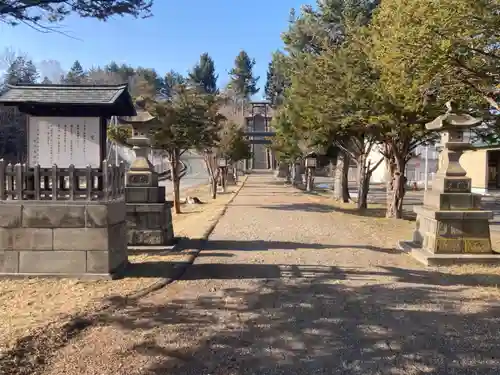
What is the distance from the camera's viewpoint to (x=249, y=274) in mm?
7078

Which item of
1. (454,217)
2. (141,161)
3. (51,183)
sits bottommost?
(454,217)

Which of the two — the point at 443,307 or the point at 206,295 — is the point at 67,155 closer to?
the point at 206,295

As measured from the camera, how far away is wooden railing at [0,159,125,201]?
639 cm

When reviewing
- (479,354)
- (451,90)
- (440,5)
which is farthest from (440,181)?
(479,354)

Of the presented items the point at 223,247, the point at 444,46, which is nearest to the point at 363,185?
the point at 223,247

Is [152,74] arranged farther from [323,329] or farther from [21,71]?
[323,329]

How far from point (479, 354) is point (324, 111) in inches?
454

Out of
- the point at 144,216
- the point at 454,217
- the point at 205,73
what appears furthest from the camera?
the point at 205,73

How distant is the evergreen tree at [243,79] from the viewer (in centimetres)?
7688

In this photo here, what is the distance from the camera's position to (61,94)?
7539mm

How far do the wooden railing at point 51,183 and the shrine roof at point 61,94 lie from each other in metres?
1.33

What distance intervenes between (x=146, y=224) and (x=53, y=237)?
2.96 meters

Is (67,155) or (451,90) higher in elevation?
(451,90)

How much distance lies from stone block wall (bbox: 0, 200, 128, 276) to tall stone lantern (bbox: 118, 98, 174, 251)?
2.52 metres
